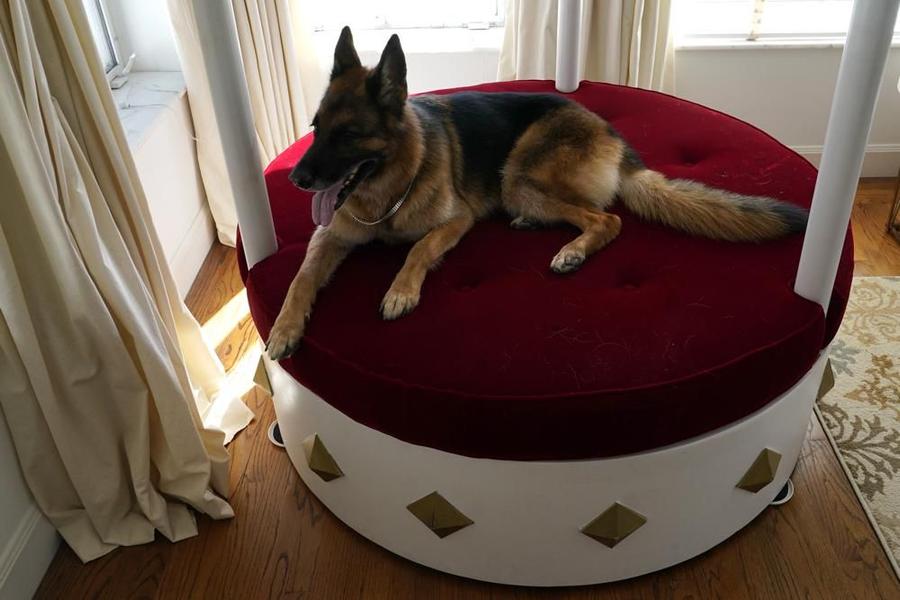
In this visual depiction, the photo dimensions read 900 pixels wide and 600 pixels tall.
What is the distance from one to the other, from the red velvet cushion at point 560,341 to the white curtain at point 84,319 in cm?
28

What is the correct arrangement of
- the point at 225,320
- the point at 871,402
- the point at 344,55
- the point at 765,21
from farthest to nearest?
1. the point at 765,21
2. the point at 225,320
3. the point at 871,402
4. the point at 344,55

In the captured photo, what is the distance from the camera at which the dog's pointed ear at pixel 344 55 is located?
1465mm

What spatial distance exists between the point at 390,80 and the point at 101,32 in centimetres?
156

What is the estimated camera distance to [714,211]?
5.19ft

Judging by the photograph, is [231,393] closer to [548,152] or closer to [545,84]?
[548,152]

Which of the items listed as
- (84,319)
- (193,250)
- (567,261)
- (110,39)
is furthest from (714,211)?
(110,39)

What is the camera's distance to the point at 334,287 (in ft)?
5.08

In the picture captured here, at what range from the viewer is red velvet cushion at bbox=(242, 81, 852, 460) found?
1313 mm

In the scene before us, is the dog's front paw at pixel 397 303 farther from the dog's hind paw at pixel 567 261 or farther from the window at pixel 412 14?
the window at pixel 412 14

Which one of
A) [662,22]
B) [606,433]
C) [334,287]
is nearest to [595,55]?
[662,22]

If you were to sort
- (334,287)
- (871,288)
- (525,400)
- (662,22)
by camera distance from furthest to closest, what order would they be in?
(662,22)
(871,288)
(334,287)
(525,400)

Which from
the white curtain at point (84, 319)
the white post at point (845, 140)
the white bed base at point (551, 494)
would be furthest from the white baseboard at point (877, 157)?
the white curtain at point (84, 319)

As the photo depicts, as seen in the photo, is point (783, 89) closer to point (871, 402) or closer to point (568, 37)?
point (568, 37)

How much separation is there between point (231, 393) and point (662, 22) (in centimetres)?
185
